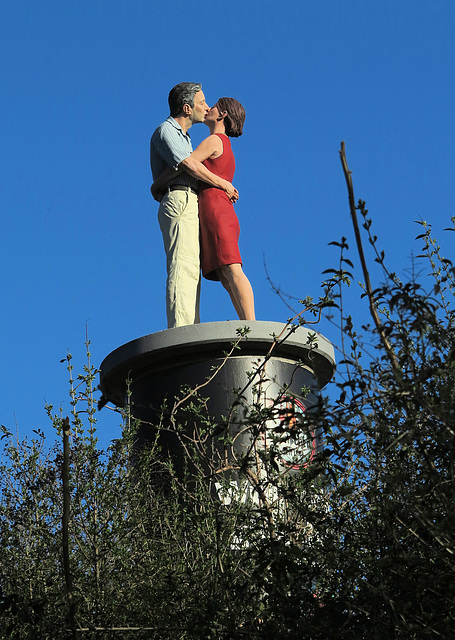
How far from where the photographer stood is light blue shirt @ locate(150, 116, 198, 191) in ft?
24.8

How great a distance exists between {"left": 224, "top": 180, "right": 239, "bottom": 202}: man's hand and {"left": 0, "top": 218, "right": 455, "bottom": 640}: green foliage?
2.67 metres

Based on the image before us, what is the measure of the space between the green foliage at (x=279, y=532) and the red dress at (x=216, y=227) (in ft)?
6.71

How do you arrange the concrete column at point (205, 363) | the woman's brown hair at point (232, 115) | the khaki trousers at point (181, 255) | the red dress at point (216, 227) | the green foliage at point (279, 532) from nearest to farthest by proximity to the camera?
the green foliage at point (279, 532) < the concrete column at point (205, 363) < the khaki trousers at point (181, 255) < the red dress at point (216, 227) < the woman's brown hair at point (232, 115)

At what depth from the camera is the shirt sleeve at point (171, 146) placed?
24.8ft

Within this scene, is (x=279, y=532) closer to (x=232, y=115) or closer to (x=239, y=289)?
(x=239, y=289)

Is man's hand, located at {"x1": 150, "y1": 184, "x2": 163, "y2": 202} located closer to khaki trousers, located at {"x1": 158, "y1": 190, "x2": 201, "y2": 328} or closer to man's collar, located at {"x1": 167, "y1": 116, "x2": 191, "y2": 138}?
khaki trousers, located at {"x1": 158, "y1": 190, "x2": 201, "y2": 328}

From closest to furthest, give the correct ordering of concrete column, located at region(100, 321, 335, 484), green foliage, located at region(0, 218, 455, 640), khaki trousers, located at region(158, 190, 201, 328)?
green foliage, located at region(0, 218, 455, 640), concrete column, located at region(100, 321, 335, 484), khaki trousers, located at region(158, 190, 201, 328)

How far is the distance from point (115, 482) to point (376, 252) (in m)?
2.49

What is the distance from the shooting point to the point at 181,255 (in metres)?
7.47

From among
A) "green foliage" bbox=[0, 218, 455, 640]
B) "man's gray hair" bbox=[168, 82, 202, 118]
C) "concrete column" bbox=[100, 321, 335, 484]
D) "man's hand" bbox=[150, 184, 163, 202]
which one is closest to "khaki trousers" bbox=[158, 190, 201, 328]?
"man's hand" bbox=[150, 184, 163, 202]

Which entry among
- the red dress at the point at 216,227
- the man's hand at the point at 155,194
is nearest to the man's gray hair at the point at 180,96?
the red dress at the point at 216,227

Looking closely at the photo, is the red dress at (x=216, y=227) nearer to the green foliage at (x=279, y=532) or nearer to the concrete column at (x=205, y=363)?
the concrete column at (x=205, y=363)

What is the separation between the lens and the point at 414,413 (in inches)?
97.6

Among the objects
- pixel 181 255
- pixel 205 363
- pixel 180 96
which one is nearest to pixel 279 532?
pixel 205 363
